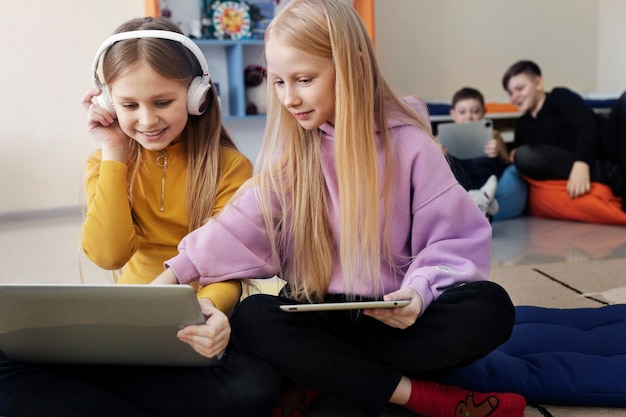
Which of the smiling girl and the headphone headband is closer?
the smiling girl

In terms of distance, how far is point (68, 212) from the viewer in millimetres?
3770

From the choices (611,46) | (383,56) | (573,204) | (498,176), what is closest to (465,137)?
(498,176)

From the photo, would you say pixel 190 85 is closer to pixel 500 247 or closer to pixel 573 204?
pixel 500 247

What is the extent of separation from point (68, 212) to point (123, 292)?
3128mm

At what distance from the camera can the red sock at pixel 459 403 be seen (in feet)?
3.32

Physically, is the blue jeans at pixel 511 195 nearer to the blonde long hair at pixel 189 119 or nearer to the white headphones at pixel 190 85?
the blonde long hair at pixel 189 119

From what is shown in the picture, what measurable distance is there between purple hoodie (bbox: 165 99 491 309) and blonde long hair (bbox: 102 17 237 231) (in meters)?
0.14

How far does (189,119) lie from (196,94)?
0.11 metres

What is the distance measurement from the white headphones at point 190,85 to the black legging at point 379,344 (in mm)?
390

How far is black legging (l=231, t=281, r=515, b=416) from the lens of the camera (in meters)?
0.97

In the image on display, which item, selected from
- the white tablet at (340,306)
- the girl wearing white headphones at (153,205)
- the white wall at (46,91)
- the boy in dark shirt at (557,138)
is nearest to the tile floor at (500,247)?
the boy in dark shirt at (557,138)

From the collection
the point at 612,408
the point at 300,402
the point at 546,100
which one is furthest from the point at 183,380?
the point at 546,100

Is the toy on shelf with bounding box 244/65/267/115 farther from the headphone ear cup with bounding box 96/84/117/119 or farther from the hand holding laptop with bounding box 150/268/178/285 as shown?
the hand holding laptop with bounding box 150/268/178/285

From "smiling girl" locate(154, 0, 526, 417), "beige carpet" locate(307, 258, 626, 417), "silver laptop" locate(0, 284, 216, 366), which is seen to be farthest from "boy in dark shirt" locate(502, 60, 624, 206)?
"silver laptop" locate(0, 284, 216, 366)
